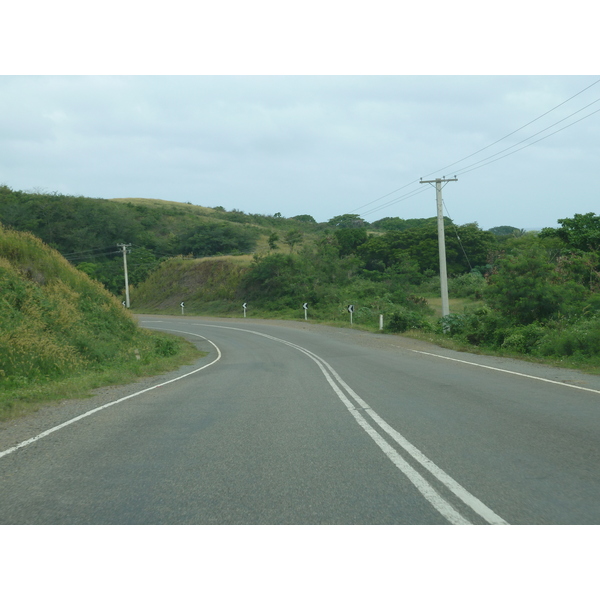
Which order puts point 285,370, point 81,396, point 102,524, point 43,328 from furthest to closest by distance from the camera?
point 43,328
point 285,370
point 81,396
point 102,524

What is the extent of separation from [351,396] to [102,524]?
7.32 meters

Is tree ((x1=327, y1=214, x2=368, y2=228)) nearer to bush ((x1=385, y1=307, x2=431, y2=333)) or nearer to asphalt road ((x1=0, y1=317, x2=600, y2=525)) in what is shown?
bush ((x1=385, y1=307, x2=431, y2=333))

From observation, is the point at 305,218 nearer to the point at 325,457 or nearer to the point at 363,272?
the point at 363,272

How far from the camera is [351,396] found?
36.9 feet

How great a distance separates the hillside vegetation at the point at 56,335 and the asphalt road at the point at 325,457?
7.86 feet

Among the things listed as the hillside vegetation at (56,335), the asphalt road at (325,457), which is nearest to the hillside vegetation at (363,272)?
the asphalt road at (325,457)

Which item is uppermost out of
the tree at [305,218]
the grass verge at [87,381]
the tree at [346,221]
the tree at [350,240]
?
the tree at [305,218]

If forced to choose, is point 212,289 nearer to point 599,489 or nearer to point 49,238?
point 49,238

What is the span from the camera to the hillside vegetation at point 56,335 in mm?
13406

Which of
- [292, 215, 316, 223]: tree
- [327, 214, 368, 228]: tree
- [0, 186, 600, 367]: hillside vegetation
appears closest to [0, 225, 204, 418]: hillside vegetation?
[0, 186, 600, 367]: hillside vegetation

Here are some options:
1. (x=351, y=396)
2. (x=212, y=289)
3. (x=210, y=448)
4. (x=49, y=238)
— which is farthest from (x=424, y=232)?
(x=210, y=448)

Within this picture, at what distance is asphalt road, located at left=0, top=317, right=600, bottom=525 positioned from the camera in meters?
4.64

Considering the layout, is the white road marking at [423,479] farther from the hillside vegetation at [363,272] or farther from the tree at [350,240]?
the tree at [350,240]

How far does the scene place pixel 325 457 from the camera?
6.33 metres
